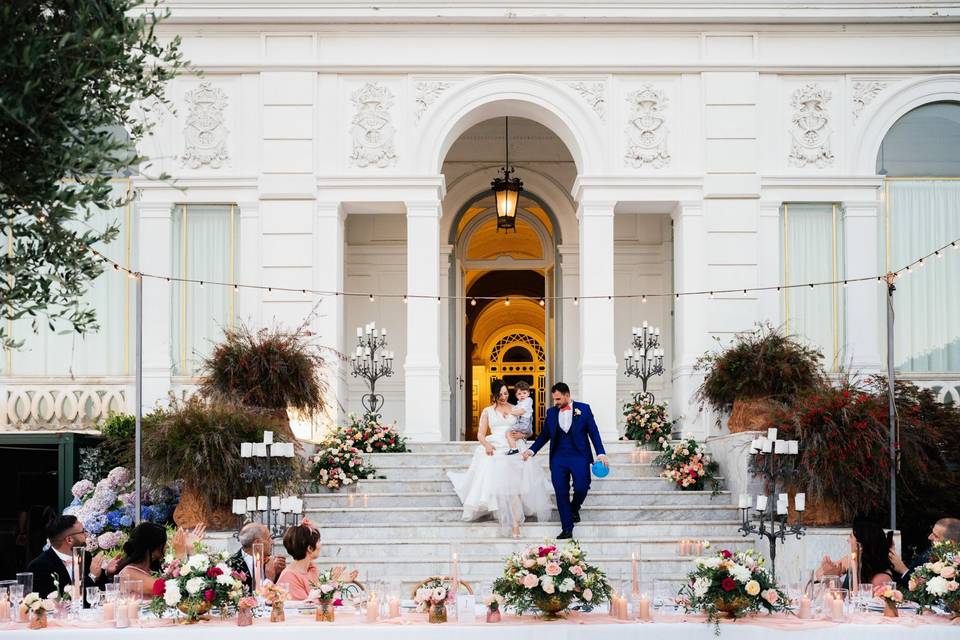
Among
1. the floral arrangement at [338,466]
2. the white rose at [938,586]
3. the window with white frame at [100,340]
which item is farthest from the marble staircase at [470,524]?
the white rose at [938,586]

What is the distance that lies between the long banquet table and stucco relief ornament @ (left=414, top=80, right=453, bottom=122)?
1025 centimetres

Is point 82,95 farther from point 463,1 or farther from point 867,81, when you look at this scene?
point 867,81

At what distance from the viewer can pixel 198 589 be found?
247 inches

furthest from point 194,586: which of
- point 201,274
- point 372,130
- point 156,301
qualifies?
point 372,130

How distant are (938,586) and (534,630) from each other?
2214 millimetres

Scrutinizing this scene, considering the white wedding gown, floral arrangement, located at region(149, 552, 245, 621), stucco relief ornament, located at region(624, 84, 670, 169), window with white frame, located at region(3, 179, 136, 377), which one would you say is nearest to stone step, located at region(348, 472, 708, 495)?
the white wedding gown

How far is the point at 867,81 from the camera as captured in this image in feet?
51.2

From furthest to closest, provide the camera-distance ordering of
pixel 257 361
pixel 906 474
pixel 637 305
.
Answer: pixel 637 305 < pixel 257 361 < pixel 906 474

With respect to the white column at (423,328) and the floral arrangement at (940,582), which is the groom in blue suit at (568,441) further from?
the floral arrangement at (940,582)

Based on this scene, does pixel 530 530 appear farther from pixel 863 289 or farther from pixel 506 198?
pixel 863 289

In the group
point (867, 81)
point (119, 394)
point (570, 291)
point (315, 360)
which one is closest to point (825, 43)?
point (867, 81)

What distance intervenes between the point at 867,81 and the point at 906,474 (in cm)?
598

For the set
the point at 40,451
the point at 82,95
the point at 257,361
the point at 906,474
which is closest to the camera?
the point at 82,95

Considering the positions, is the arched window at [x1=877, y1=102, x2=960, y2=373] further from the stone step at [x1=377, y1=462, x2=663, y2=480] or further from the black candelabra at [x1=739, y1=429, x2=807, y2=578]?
the black candelabra at [x1=739, y1=429, x2=807, y2=578]
